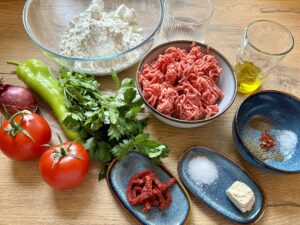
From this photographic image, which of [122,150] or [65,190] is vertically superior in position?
[122,150]

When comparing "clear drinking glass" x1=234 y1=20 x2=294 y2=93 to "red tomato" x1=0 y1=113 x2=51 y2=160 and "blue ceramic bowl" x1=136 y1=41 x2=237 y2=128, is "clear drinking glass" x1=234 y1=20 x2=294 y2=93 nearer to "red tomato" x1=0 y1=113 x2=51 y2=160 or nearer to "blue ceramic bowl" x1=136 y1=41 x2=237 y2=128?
"blue ceramic bowl" x1=136 y1=41 x2=237 y2=128

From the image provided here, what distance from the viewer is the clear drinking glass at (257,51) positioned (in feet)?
3.79

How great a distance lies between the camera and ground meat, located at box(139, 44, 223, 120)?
3.40ft

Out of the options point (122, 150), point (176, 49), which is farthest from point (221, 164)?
point (176, 49)

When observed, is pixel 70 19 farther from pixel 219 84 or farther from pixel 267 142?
pixel 267 142

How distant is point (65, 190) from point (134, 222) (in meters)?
0.23

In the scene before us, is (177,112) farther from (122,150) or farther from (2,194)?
(2,194)

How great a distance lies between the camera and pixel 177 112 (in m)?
1.05

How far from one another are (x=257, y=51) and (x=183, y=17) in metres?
0.39

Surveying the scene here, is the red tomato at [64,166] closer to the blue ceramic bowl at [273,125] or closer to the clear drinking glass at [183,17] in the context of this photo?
the blue ceramic bowl at [273,125]

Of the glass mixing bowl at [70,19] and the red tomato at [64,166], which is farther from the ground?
the glass mixing bowl at [70,19]

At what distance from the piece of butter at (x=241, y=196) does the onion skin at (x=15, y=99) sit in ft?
2.25

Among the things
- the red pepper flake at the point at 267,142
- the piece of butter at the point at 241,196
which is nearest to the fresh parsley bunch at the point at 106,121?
the piece of butter at the point at 241,196

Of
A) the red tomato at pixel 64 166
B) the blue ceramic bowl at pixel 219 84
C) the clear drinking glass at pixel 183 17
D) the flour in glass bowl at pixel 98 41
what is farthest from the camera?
the clear drinking glass at pixel 183 17
